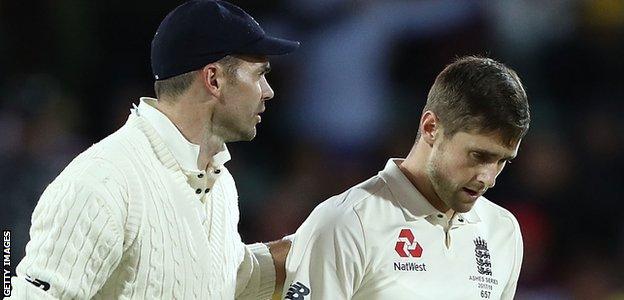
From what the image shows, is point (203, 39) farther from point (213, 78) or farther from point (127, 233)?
point (127, 233)

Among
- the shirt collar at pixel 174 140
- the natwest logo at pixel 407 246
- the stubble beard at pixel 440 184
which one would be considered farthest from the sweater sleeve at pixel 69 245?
the stubble beard at pixel 440 184

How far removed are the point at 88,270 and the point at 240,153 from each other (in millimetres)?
3278

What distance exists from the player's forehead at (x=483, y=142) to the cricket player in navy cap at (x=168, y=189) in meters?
0.58

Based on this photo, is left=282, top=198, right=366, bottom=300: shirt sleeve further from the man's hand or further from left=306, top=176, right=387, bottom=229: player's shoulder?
the man's hand

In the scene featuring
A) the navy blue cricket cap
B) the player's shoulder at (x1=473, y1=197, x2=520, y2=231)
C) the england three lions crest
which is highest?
the navy blue cricket cap

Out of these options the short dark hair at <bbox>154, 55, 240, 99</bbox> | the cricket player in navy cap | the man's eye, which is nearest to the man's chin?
the man's eye

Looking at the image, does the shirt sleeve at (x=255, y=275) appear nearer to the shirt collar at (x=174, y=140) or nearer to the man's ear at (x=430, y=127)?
the shirt collar at (x=174, y=140)

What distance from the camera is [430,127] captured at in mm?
3006

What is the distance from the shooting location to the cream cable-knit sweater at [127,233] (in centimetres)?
271

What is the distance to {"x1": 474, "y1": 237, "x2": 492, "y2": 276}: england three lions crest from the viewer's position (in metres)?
3.10

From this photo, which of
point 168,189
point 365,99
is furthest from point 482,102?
point 365,99

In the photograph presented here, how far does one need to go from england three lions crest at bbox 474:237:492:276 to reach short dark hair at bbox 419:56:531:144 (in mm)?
365

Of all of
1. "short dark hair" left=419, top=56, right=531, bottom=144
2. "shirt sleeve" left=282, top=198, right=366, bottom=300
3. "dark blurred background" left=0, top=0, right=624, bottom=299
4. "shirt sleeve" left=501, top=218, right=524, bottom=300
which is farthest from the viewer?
"dark blurred background" left=0, top=0, right=624, bottom=299

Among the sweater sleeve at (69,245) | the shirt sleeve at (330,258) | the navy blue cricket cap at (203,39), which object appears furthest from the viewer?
the navy blue cricket cap at (203,39)
